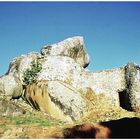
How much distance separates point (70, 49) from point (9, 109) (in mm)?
13584

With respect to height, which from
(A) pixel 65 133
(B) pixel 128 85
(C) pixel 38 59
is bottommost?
(A) pixel 65 133

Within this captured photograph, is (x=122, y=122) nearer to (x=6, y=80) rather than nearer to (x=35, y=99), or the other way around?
(x=35, y=99)

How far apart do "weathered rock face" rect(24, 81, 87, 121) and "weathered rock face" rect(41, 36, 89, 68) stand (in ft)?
22.6

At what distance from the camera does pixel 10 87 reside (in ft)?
108

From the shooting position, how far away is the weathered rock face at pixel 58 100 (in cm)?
3044

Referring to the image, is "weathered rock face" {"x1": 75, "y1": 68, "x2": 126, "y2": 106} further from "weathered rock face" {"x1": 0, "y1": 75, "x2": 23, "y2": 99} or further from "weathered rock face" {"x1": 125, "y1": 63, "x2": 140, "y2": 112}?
"weathered rock face" {"x1": 0, "y1": 75, "x2": 23, "y2": 99}

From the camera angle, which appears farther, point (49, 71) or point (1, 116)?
point (49, 71)

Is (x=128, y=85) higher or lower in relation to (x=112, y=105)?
higher

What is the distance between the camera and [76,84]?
114 ft

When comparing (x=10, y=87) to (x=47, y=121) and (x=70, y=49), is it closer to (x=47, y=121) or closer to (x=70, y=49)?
(x=47, y=121)

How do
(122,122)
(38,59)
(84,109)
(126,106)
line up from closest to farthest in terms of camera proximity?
(122,122), (84,109), (126,106), (38,59)

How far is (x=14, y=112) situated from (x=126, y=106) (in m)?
12.2

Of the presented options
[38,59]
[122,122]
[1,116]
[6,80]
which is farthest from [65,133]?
[38,59]

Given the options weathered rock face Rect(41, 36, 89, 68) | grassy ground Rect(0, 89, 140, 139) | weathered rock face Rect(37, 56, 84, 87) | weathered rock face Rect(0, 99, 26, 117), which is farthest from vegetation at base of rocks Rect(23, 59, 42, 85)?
weathered rock face Rect(0, 99, 26, 117)
